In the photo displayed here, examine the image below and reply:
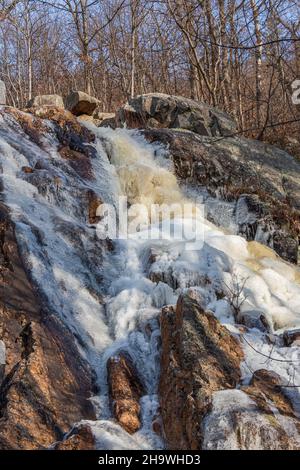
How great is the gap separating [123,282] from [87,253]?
62cm

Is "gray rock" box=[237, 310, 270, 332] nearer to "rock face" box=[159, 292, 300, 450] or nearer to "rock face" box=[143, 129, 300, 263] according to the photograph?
"rock face" box=[159, 292, 300, 450]

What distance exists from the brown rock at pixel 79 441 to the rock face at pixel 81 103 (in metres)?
9.49

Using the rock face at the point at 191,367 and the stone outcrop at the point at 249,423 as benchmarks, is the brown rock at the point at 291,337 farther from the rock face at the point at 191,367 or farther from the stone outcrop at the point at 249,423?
the stone outcrop at the point at 249,423

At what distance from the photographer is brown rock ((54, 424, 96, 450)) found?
11.2 feet

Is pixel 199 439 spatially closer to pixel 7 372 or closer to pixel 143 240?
pixel 7 372

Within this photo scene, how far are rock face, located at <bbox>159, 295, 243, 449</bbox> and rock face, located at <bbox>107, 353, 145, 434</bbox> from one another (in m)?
0.23

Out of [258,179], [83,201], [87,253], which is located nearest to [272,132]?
[258,179]

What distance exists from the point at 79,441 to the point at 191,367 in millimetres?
1125

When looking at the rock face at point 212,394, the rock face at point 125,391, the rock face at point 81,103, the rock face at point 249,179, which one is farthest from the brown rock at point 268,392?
the rock face at point 81,103

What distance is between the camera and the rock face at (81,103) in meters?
11.8

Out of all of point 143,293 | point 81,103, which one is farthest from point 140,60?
point 143,293

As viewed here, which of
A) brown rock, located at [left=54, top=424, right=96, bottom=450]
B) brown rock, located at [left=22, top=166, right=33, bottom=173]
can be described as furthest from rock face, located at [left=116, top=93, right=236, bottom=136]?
brown rock, located at [left=54, top=424, right=96, bottom=450]

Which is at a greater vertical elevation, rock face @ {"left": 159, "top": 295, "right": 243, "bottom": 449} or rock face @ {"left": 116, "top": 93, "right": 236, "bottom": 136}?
rock face @ {"left": 116, "top": 93, "right": 236, "bottom": 136}

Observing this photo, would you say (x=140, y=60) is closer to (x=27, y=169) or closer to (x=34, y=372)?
(x=27, y=169)
